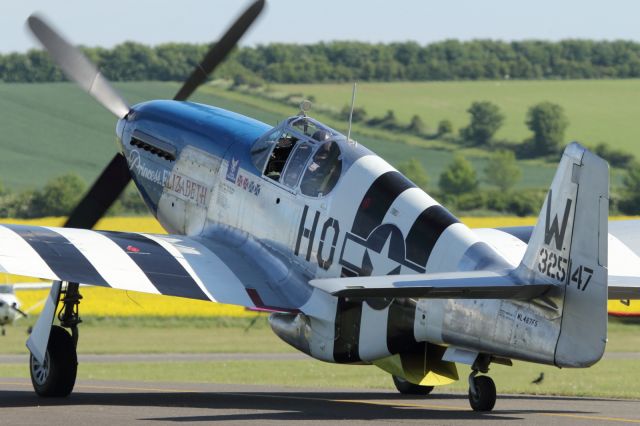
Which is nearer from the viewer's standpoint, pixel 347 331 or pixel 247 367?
pixel 347 331

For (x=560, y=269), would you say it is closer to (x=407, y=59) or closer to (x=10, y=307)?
(x=10, y=307)

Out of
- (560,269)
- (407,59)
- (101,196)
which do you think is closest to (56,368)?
(101,196)

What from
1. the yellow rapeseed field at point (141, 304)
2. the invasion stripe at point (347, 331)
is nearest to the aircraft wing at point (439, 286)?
the invasion stripe at point (347, 331)

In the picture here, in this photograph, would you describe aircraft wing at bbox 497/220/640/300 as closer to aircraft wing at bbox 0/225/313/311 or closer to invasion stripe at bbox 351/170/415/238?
invasion stripe at bbox 351/170/415/238

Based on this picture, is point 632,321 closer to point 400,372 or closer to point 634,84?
point 400,372

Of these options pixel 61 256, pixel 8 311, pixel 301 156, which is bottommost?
pixel 8 311

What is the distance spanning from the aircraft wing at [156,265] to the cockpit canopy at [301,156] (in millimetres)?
956

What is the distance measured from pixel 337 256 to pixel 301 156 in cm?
169

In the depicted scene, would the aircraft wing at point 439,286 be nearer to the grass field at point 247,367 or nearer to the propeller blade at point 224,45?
the grass field at point 247,367

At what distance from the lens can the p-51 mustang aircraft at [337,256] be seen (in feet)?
43.3

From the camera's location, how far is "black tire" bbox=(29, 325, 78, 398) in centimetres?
1694

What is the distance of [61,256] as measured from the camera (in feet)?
51.6

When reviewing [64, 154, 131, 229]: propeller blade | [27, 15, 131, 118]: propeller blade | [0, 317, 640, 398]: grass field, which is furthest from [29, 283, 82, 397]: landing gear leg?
[0, 317, 640, 398]: grass field

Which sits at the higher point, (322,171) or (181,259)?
(322,171)
